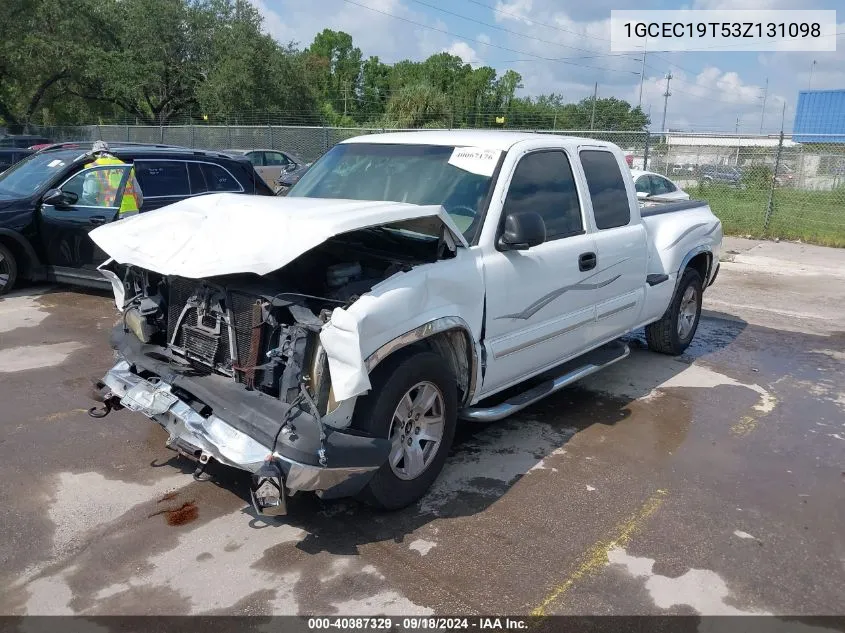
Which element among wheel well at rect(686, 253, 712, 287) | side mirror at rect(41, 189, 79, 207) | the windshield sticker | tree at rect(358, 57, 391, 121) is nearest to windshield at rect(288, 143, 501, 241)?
the windshield sticker

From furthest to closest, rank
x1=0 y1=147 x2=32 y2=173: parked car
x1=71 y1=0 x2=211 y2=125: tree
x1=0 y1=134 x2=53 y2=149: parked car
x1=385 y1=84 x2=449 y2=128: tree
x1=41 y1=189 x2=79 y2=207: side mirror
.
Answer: x1=385 y1=84 x2=449 y2=128: tree < x1=71 y1=0 x2=211 y2=125: tree < x1=0 y1=134 x2=53 y2=149: parked car < x1=0 y1=147 x2=32 y2=173: parked car < x1=41 y1=189 x2=79 y2=207: side mirror

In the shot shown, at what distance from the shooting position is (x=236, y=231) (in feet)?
12.2

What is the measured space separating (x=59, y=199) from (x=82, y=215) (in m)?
0.36

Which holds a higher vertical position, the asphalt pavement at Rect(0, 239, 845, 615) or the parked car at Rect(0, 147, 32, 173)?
the parked car at Rect(0, 147, 32, 173)

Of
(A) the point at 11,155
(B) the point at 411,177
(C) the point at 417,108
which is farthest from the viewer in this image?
(C) the point at 417,108

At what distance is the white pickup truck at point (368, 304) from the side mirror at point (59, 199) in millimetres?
4373

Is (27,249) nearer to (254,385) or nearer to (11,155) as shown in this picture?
(254,385)

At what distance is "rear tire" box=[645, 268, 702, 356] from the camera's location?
673 centimetres

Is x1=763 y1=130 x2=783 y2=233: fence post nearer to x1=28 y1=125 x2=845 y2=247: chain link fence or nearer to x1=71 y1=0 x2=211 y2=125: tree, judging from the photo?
x1=28 y1=125 x2=845 y2=247: chain link fence

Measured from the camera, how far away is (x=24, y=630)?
2945mm

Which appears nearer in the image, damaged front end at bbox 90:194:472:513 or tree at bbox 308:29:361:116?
damaged front end at bbox 90:194:472:513

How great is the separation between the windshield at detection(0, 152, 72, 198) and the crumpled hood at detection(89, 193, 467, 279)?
205 inches

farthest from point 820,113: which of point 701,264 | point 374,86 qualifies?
point 701,264

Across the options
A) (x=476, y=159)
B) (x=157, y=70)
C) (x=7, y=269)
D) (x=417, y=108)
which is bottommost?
(x=7, y=269)
